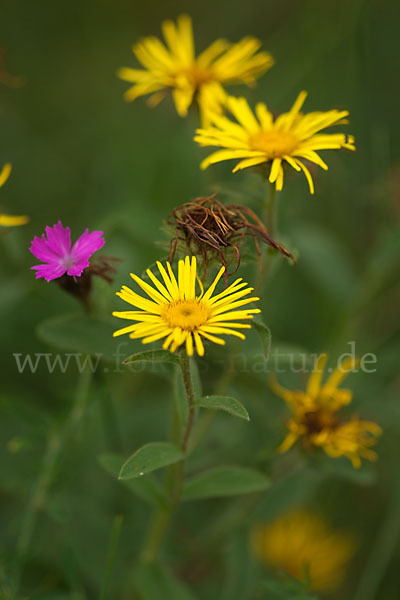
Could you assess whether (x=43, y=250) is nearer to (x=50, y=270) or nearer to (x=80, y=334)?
(x=50, y=270)

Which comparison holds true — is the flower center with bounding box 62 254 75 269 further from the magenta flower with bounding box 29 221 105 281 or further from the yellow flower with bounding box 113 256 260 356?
the yellow flower with bounding box 113 256 260 356

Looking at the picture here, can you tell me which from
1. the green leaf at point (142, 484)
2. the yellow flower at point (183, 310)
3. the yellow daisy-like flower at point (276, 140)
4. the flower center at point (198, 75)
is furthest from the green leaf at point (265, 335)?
the flower center at point (198, 75)

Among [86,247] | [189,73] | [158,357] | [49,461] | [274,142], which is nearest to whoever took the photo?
[158,357]

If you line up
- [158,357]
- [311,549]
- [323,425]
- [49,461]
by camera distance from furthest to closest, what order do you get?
[311,549], [49,461], [323,425], [158,357]

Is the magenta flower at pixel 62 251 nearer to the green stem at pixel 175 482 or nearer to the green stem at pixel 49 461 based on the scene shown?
the green stem at pixel 175 482

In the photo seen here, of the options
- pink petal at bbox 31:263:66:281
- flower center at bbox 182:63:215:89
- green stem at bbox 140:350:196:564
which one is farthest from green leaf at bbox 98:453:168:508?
flower center at bbox 182:63:215:89

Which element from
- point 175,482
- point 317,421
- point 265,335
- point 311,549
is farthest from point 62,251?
point 311,549
